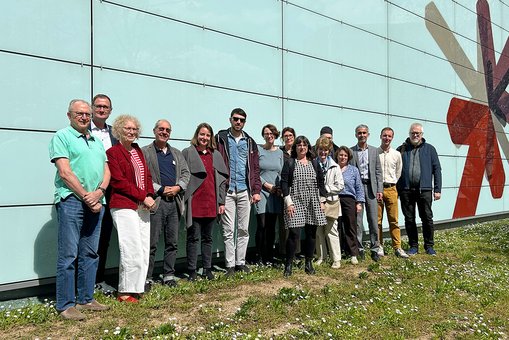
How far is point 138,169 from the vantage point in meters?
5.29

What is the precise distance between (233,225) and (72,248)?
259 cm

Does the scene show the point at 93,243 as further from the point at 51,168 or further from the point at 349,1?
the point at 349,1

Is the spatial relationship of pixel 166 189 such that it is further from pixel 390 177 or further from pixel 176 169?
pixel 390 177

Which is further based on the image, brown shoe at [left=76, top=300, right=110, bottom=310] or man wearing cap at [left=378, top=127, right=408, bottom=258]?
man wearing cap at [left=378, top=127, right=408, bottom=258]

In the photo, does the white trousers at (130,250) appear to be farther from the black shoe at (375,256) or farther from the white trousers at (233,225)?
the black shoe at (375,256)

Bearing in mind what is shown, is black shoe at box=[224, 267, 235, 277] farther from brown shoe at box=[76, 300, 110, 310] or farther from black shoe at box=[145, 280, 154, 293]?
brown shoe at box=[76, 300, 110, 310]

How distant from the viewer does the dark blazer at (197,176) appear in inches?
244

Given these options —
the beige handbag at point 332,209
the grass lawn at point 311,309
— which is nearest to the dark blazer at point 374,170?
the beige handbag at point 332,209

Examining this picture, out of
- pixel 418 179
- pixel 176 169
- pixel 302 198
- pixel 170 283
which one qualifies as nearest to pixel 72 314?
pixel 170 283

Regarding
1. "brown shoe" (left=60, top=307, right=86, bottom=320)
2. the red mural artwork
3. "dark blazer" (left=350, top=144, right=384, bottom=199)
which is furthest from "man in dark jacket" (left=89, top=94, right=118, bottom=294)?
the red mural artwork

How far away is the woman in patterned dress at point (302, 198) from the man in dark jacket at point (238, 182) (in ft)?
1.64

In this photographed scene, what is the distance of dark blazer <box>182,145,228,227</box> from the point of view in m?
6.19

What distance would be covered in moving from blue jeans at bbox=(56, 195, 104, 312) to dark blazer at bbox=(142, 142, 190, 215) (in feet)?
3.33

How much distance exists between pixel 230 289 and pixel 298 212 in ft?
4.85
